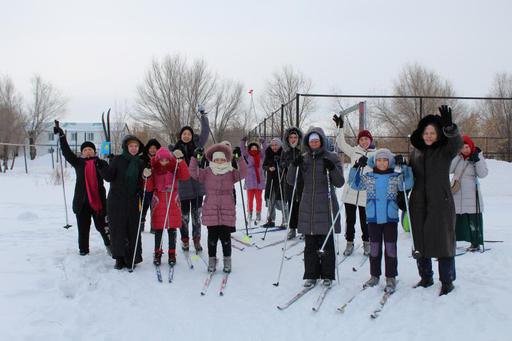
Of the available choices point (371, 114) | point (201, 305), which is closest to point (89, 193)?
point (201, 305)

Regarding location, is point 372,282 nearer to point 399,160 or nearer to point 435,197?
point 435,197

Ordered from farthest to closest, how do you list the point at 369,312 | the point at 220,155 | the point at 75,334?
1. the point at 220,155
2. the point at 369,312
3. the point at 75,334

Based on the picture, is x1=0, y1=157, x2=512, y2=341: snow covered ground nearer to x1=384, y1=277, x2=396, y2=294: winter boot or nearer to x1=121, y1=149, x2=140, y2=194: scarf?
x1=384, y1=277, x2=396, y2=294: winter boot

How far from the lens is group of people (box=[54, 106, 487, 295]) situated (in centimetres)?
435

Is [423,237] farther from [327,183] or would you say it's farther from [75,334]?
[75,334]

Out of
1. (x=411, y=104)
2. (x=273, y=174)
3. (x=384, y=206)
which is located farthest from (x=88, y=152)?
(x=411, y=104)

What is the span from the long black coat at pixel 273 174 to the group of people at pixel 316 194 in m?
0.96

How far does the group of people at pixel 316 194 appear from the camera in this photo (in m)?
4.35

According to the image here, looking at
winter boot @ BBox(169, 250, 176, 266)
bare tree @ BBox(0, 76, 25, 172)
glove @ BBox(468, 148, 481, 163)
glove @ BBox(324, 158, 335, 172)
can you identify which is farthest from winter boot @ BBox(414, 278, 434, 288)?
bare tree @ BBox(0, 76, 25, 172)

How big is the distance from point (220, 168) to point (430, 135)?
2580 millimetres

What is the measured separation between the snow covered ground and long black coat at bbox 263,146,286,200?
6.79 ft

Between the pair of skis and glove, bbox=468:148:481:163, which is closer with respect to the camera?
the pair of skis

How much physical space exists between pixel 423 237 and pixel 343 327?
1265 mm

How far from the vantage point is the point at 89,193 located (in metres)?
5.91
